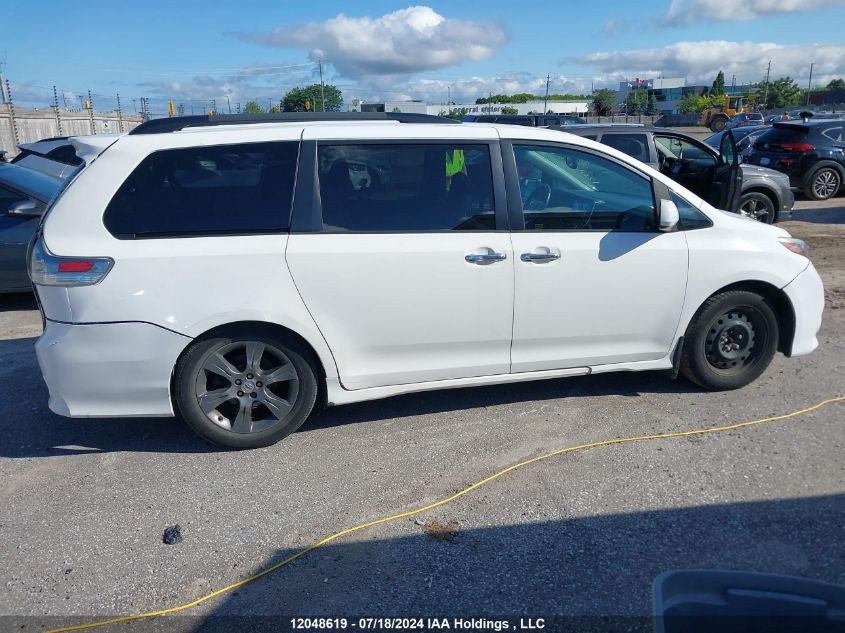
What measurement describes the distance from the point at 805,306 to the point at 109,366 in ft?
14.6

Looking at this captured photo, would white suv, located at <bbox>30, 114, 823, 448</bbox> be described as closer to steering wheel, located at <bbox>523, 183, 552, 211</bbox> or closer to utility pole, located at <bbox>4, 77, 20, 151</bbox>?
steering wheel, located at <bbox>523, 183, 552, 211</bbox>

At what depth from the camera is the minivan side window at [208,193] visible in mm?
3789

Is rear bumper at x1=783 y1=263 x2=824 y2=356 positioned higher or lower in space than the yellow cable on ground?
higher

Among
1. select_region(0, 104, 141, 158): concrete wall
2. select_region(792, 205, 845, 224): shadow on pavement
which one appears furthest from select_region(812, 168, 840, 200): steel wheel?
select_region(0, 104, 141, 158): concrete wall

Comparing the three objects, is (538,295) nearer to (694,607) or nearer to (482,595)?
(482,595)

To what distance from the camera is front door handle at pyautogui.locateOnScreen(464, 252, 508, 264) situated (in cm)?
402

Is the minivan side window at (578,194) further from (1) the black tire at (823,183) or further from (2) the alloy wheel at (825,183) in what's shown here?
(2) the alloy wheel at (825,183)

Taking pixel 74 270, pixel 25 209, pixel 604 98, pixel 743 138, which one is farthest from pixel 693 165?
pixel 604 98

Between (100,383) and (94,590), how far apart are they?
4.05 feet

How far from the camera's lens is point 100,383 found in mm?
3771

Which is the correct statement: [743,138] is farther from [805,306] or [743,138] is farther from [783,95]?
[783,95]

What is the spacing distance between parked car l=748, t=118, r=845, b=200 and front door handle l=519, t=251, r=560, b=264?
12235 millimetres

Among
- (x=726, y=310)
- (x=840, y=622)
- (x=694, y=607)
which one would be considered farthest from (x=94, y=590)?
(x=726, y=310)

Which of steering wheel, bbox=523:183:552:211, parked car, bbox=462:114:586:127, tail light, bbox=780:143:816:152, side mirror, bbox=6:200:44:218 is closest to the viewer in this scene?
steering wheel, bbox=523:183:552:211
